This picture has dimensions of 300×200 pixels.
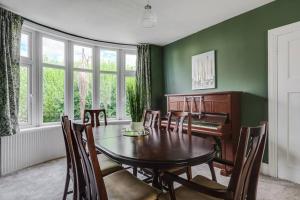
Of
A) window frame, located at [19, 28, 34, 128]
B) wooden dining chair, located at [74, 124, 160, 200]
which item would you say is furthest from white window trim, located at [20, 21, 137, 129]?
wooden dining chair, located at [74, 124, 160, 200]

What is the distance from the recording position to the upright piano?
2924mm

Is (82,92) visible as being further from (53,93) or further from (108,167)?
(108,167)

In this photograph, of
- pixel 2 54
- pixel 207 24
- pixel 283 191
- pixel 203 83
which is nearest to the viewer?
pixel 283 191

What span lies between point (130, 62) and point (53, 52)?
72.8 inches

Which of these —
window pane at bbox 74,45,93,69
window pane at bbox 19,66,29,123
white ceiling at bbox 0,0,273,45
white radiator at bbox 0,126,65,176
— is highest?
white ceiling at bbox 0,0,273,45

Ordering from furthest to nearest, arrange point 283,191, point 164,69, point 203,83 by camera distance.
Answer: point 164,69, point 203,83, point 283,191

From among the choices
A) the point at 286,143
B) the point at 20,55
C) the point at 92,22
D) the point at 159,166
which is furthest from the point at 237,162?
the point at 20,55

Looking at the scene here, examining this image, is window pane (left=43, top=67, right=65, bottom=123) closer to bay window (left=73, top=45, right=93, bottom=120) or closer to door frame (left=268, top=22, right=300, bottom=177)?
bay window (left=73, top=45, right=93, bottom=120)

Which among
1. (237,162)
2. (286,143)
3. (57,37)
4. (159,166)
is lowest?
(286,143)

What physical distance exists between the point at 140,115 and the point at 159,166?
159 cm

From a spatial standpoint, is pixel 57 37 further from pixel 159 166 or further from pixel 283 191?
pixel 283 191

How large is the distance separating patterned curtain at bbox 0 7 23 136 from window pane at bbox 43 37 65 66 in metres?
0.71

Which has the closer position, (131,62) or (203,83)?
(203,83)

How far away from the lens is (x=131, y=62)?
5.12 metres
